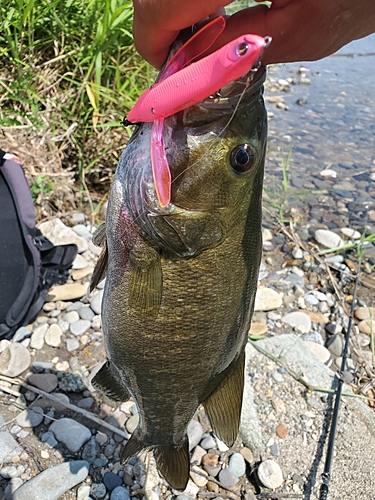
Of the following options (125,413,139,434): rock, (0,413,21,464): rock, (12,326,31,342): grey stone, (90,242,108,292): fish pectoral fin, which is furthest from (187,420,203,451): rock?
(90,242,108,292): fish pectoral fin

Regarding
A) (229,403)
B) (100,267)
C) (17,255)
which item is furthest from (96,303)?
(229,403)

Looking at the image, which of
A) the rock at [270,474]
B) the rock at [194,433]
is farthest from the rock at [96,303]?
the rock at [270,474]

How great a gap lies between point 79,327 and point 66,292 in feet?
1.25

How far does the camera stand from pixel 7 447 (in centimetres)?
263

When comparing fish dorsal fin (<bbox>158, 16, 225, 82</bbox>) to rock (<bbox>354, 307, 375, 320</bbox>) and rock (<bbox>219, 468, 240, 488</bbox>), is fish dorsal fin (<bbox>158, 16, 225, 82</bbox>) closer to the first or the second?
rock (<bbox>219, 468, 240, 488</bbox>)

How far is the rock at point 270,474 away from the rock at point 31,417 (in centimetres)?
141

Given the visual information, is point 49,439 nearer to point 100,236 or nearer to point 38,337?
point 38,337

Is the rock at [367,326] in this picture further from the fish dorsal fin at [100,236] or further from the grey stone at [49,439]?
the fish dorsal fin at [100,236]

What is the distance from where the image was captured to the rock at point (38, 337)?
333 cm

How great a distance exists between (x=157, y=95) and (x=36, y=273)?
7.98 feet

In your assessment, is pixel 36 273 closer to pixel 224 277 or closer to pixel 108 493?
pixel 108 493

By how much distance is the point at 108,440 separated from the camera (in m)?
2.81

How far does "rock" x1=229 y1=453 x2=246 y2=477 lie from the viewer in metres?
2.79

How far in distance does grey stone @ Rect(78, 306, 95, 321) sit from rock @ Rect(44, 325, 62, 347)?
22cm
